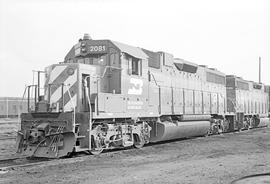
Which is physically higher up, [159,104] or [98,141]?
[159,104]

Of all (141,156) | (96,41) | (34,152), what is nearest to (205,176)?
(141,156)

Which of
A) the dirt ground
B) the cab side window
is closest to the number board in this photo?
the cab side window

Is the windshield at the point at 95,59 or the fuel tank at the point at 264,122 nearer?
the windshield at the point at 95,59

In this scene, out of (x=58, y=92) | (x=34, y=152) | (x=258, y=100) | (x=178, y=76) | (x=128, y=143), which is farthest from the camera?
(x=258, y=100)

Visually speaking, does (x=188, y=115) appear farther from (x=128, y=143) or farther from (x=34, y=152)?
(x=34, y=152)

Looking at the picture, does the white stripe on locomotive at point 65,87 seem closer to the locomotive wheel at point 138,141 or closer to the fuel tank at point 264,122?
the locomotive wheel at point 138,141

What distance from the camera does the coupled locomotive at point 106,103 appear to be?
9.95 meters

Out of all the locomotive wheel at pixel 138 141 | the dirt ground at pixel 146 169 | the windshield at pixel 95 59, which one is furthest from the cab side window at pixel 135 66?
the dirt ground at pixel 146 169

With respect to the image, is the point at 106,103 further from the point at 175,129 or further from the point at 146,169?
the point at 175,129

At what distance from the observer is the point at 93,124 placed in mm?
10477

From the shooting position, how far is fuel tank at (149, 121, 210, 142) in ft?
45.0

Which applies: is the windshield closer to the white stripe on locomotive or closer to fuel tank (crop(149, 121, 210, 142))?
the white stripe on locomotive

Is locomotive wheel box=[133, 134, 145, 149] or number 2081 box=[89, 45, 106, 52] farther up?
number 2081 box=[89, 45, 106, 52]

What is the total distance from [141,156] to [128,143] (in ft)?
5.02
